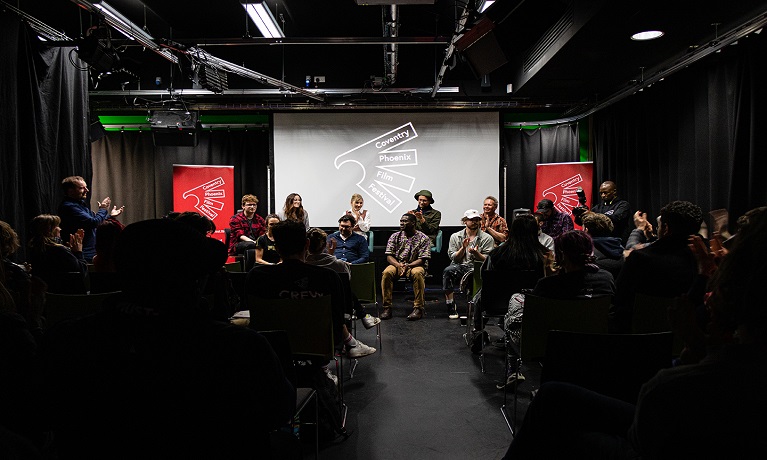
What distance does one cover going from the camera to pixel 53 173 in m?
5.77

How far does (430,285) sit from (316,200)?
2.47 meters

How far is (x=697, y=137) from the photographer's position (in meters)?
6.28

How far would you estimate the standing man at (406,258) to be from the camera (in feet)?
22.2

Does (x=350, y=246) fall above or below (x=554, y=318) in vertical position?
above

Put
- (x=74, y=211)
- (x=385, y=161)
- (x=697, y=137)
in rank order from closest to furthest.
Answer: (x=74, y=211)
(x=697, y=137)
(x=385, y=161)

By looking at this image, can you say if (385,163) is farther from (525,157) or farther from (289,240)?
(289,240)

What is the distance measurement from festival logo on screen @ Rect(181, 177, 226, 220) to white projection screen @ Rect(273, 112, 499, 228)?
3.55 ft

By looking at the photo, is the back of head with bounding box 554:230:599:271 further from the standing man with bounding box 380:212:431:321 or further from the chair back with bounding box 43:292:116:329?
the standing man with bounding box 380:212:431:321

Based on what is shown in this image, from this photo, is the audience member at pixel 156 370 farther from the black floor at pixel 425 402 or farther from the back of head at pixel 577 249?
the back of head at pixel 577 249

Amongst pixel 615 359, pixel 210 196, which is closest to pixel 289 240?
pixel 615 359

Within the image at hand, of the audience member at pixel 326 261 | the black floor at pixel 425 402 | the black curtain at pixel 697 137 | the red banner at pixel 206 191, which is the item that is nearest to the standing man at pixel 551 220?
the black curtain at pixel 697 137

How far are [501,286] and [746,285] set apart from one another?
3005 millimetres

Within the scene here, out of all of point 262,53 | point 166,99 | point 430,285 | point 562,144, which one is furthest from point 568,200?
point 166,99

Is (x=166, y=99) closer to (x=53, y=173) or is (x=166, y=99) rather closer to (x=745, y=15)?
(x=53, y=173)
